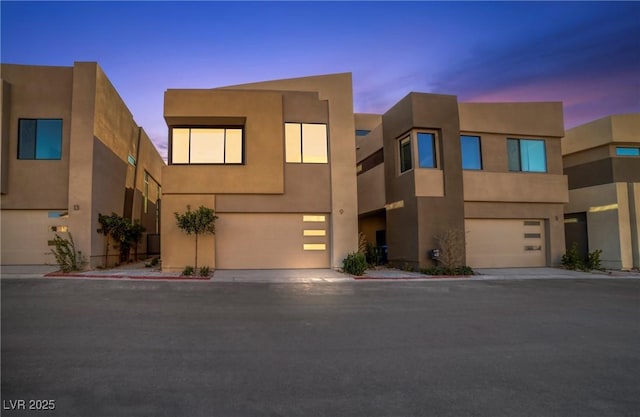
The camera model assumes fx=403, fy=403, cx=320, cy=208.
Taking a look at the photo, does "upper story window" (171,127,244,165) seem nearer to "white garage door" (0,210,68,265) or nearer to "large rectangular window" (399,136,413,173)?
"white garage door" (0,210,68,265)

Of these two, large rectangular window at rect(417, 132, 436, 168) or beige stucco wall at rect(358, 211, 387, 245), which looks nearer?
large rectangular window at rect(417, 132, 436, 168)

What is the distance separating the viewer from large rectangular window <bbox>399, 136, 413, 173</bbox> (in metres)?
17.5

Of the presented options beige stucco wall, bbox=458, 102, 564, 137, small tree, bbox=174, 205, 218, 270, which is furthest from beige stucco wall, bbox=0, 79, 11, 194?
beige stucco wall, bbox=458, 102, 564, 137

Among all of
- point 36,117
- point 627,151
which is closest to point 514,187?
point 627,151

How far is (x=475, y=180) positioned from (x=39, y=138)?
60.1 ft

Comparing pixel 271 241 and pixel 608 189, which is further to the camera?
pixel 608 189

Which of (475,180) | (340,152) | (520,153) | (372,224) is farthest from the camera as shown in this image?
(372,224)

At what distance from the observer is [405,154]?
707 inches

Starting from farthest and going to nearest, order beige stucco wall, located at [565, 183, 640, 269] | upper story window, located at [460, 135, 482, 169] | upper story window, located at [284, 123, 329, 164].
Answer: beige stucco wall, located at [565, 183, 640, 269] → upper story window, located at [460, 135, 482, 169] → upper story window, located at [284, 123, 329, 164]

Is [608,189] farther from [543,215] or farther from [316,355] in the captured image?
[316,355]

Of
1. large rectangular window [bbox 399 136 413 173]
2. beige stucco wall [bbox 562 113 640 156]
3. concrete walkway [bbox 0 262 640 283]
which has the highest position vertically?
beige stucco wall [bbox 562 113 640 156]

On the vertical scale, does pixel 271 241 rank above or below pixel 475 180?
below

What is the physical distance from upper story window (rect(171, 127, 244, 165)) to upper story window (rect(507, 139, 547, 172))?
1227cm

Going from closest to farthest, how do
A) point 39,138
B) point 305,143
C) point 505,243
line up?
1. point 39,138
2. point 305,143
3. point 505,243
